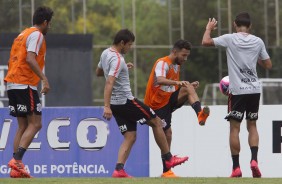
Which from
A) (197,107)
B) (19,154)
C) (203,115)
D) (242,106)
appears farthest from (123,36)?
(19,154)

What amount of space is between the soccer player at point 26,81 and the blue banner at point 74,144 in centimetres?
443

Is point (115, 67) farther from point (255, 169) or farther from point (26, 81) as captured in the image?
point (255, 169)

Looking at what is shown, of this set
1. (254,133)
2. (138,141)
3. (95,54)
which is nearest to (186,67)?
(95,54)

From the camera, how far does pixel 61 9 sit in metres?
38.8

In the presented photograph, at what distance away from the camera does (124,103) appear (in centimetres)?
1312

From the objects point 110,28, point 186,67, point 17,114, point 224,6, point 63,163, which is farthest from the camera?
point 110,28

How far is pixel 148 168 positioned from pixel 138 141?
1.52ft

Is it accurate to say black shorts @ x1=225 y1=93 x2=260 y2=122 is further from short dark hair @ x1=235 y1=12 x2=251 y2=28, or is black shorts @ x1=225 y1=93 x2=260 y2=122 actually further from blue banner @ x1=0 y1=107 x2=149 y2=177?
blue banner @ x1=0 y1=107 x2=149 y2=177

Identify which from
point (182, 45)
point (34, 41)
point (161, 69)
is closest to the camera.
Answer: point (34, 41)

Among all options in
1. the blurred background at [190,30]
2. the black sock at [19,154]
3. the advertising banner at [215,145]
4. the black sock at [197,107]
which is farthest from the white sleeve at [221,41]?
the blurred background at [190,30]

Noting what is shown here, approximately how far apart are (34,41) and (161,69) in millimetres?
1739

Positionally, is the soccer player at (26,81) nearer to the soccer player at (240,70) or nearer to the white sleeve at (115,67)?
the white sleeve at (115,67)

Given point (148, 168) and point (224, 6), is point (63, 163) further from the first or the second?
point (224, 6)

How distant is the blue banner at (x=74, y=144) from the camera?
17.3 metres
